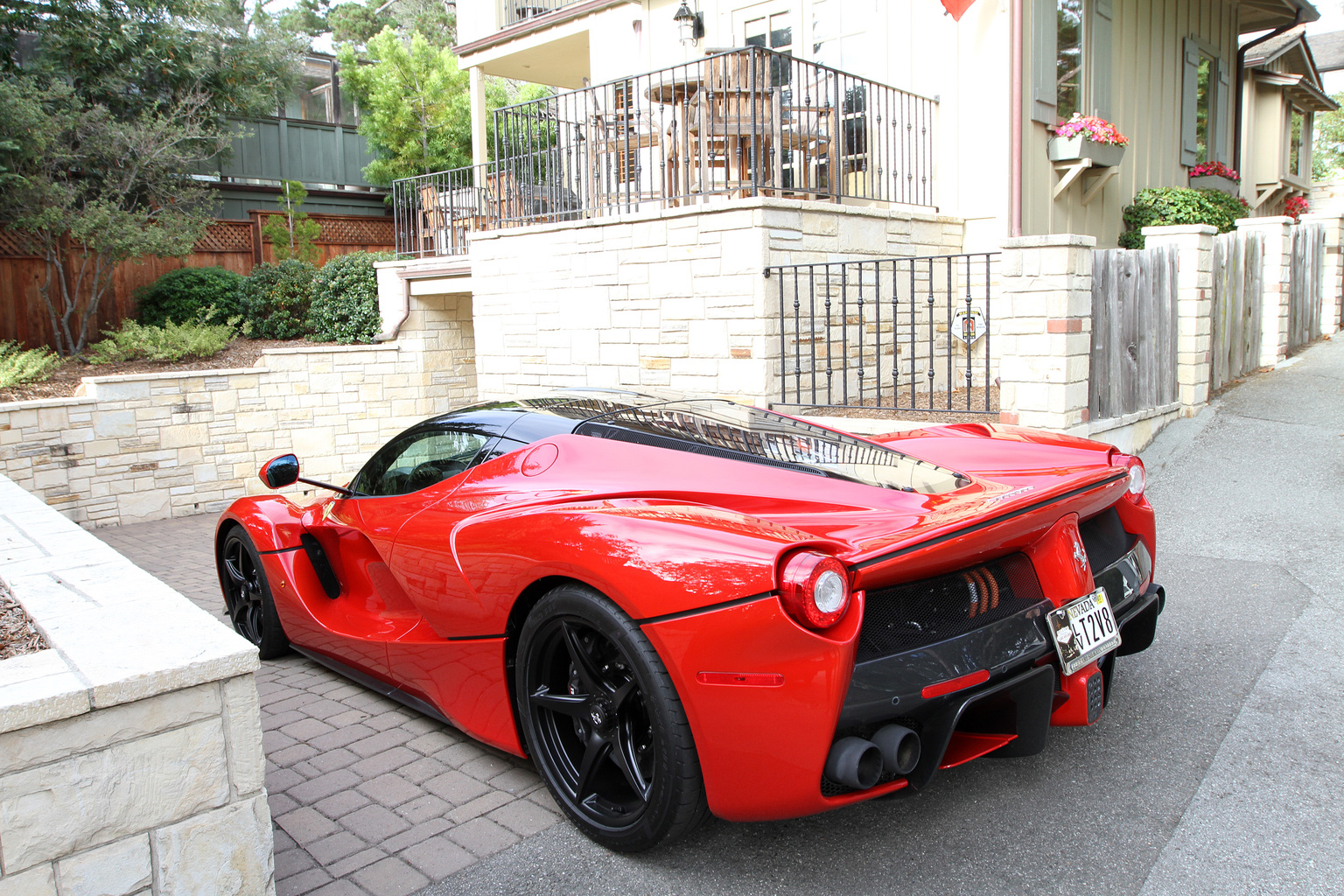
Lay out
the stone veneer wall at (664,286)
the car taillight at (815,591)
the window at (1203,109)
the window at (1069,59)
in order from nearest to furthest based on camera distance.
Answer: the car taillight at (815,591), the stone veneer wall at (664,286), the window at (1069,59), the window at (1203,109)

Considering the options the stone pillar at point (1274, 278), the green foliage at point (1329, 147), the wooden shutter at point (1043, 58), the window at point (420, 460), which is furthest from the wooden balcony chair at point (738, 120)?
the green foliage at point (1329, 147)

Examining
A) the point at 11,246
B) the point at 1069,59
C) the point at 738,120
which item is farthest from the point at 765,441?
the point at 11,246

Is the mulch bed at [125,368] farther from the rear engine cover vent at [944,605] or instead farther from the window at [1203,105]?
the window at [1203,105]

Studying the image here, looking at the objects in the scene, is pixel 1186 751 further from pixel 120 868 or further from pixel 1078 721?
pixel 120 868

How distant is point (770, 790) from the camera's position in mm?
2201

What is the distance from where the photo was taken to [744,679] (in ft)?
7.18

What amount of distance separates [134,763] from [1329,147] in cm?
4807

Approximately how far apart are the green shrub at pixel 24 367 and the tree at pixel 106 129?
1.18 meters

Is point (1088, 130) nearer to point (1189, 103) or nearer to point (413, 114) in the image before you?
point (1189, 103)

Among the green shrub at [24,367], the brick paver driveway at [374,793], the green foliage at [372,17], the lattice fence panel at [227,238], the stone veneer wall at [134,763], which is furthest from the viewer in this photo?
the green foliage at [372,17]

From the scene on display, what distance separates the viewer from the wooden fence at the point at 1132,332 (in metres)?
6.32

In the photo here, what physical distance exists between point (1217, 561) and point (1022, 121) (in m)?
5.86

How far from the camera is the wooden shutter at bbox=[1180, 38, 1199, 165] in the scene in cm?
1323

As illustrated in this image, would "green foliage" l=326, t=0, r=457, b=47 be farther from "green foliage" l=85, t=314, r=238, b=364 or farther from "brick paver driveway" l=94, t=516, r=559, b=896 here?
"brick paver driveway" l=94, t=516, r=559, b=896
